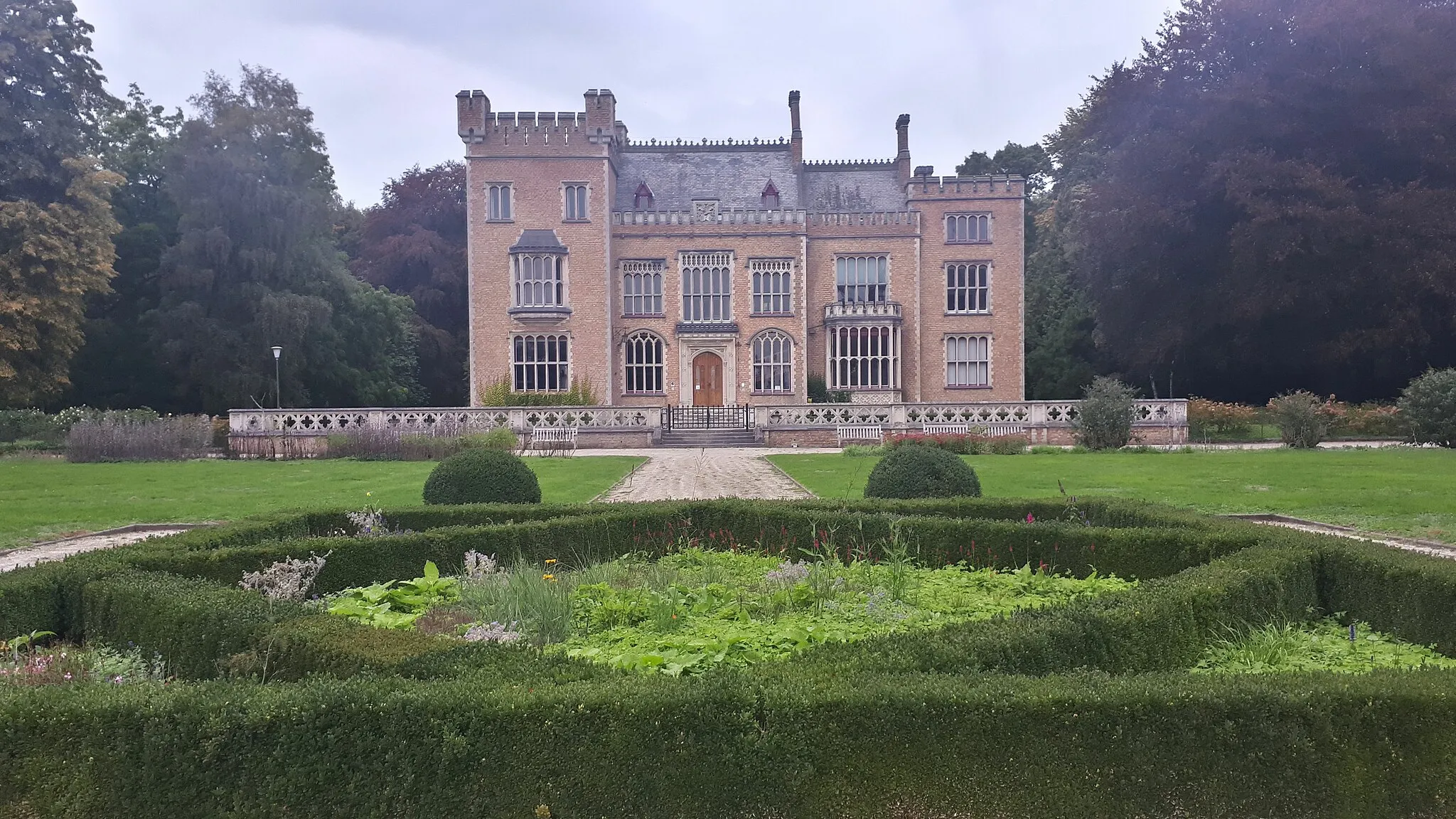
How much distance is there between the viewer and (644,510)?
9.33m

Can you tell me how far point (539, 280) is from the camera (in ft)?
109

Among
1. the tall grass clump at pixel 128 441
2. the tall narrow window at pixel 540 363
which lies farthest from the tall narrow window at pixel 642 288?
the tall grass clump at pixel 128 441

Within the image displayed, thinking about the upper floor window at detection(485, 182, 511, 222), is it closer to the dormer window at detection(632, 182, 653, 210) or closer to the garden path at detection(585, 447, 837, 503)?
the dormer window at detection(632, 182, 653, 210)

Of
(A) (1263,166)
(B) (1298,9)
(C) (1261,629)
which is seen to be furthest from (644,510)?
(B) (1298,9)

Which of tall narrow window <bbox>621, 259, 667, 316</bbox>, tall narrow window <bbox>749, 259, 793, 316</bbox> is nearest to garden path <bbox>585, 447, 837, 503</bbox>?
tall narrow window <bbox>749, 259, 793, 316</bbox>

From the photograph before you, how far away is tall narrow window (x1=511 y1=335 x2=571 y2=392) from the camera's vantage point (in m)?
33.3

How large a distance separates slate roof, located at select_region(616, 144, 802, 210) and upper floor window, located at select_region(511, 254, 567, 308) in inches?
150

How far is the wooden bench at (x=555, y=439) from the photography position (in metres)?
26.5

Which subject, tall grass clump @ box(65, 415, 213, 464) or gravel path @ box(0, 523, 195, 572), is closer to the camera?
gravel path @ box(0, 523, 195, 572)

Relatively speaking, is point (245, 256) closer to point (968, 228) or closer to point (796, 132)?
point (796, 132)

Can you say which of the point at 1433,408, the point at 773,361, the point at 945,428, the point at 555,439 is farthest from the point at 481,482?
the point at 773,361

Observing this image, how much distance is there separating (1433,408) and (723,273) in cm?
2089

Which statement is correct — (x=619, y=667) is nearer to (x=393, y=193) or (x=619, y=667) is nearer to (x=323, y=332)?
(x=323, y=332)

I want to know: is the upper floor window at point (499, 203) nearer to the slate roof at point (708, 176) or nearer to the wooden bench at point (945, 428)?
the slate roof at point (708, 176)
